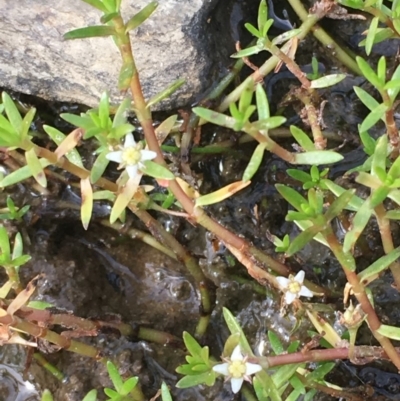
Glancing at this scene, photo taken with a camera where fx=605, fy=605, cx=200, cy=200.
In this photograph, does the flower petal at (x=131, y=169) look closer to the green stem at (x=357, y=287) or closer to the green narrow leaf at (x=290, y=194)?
the green narrow leaf at (x=290, y=194)

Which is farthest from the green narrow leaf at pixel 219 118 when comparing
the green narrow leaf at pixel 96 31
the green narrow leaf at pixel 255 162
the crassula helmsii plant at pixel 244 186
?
the green narrow leaf at pixel 96 31

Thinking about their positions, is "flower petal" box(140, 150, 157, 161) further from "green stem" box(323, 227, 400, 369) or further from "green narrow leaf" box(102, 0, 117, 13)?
"green stem" box(323, 227, 400, 369)

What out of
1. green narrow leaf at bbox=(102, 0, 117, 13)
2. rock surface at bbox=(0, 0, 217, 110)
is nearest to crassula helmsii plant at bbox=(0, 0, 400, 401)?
green narrow leaf at bbox=(102, 0, 117, 13)

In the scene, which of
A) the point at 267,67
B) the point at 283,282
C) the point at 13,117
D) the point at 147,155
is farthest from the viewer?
the point at 267,67

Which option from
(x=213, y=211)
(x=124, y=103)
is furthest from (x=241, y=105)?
(x=213, y=211)

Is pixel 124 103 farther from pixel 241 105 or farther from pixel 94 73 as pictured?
pixel 94 73

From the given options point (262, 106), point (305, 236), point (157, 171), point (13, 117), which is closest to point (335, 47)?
point (262, 106)

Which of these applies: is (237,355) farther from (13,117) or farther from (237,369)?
(13,117)
